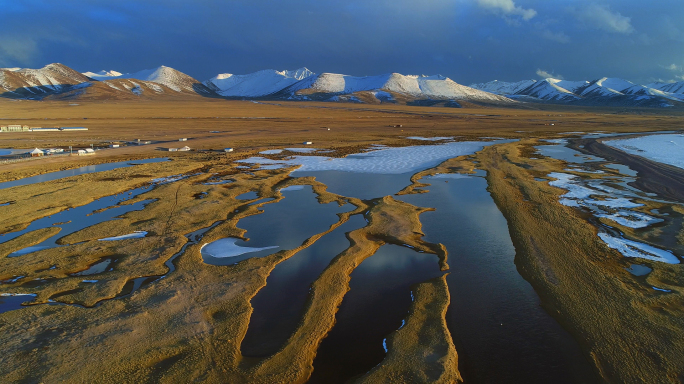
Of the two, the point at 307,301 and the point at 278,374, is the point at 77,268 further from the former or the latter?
the point at 278,374

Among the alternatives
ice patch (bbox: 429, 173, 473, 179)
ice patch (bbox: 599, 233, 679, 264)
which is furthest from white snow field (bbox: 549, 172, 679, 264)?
ice patch (bbox: 429, 173, 473, 179)

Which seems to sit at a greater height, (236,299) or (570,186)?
(236,299)

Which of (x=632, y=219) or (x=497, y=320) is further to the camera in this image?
(x=632, y=219)

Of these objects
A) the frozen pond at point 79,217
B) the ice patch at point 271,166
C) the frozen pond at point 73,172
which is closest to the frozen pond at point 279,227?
the frozen pond at point 79,217

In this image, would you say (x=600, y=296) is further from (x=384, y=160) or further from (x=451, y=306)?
(x=384, y=160)

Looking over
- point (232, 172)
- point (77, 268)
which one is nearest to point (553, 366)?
point (77, 268)

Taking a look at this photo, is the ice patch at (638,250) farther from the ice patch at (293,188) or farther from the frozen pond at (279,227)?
the ice patch at (293,188)

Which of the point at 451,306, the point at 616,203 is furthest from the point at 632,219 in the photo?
the point at 451,306
